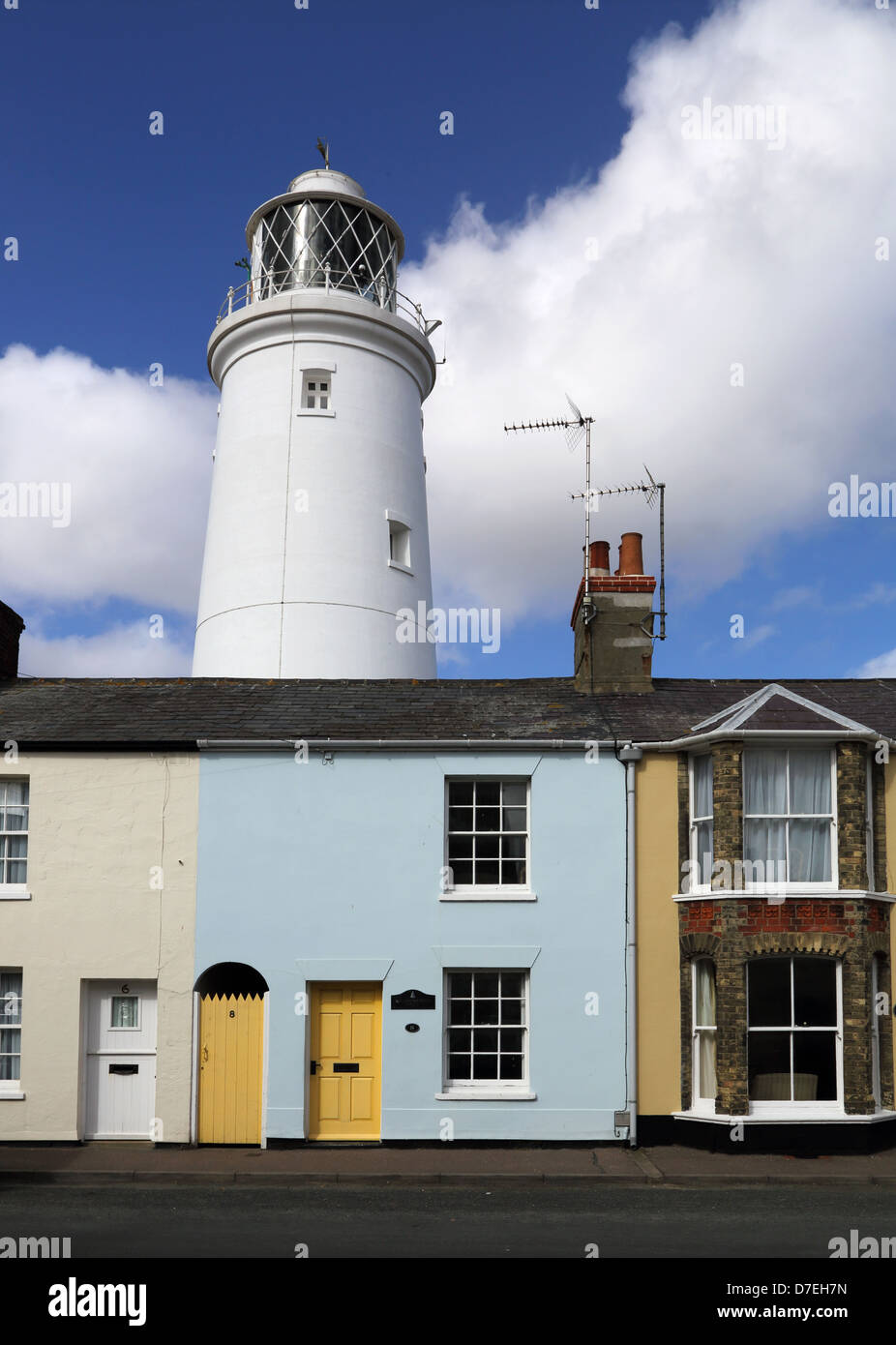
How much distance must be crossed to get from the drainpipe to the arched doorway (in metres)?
4.94

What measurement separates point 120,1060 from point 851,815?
34.3ft

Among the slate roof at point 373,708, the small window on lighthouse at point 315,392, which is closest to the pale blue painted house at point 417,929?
the slate roof at point 373,708

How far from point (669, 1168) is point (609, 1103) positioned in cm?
→ 180

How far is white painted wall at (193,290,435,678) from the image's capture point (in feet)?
73.9

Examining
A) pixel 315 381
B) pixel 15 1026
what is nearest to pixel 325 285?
pixel 315 381

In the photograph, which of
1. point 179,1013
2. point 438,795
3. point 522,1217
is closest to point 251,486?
point 438,795

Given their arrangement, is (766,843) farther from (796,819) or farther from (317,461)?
(317,461)

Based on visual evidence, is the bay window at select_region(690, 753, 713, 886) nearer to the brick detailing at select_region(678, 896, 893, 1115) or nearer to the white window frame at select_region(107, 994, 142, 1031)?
the brick detailing at select_region(678, 896, 893, 1115)

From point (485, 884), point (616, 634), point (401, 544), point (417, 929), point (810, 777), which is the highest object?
point (401, 544)

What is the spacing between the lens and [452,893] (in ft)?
53.2

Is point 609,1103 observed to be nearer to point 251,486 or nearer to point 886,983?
point 886,983

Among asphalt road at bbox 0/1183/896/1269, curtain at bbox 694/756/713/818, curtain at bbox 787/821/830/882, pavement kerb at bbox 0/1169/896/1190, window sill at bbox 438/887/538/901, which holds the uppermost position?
curtain at bbox 694/756/713/818

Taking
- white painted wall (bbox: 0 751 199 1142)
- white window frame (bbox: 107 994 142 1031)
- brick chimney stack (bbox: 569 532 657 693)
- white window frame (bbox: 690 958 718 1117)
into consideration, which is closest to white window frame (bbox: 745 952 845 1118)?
white window frame (bbox: 690 958 718 1117)

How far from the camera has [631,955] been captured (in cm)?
1606
